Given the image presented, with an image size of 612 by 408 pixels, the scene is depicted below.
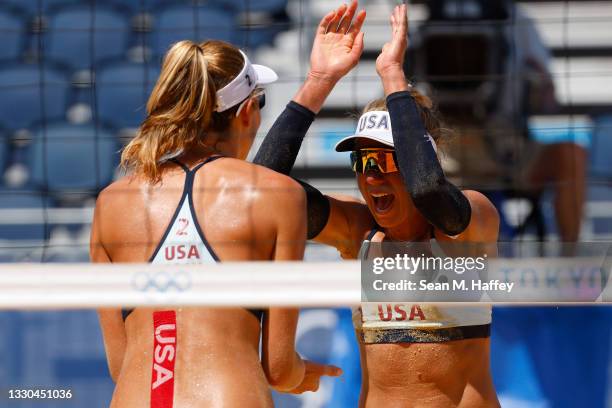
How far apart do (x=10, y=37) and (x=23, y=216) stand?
54.1 inches

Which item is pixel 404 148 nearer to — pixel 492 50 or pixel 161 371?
pixel 161 371

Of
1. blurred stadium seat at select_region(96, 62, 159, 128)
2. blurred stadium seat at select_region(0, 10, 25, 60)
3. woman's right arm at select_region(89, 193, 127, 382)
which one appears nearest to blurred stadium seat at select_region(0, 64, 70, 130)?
blurred stadium seat at select_region(0, 10, 25, 60)

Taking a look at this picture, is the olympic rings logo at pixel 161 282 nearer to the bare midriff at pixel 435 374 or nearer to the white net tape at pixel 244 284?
the white net tape at pixel 244 284

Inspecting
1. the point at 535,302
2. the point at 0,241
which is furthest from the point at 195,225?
the point at 0,241

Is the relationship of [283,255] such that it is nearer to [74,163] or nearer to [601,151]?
[601,151]

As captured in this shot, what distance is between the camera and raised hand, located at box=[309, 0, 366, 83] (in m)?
2.29

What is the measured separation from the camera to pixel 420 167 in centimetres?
204

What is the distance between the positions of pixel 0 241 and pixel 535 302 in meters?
2.57

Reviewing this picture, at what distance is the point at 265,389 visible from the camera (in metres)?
1.77

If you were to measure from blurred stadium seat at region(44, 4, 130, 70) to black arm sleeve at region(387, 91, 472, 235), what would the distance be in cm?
321

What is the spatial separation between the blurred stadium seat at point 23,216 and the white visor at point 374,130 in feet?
7.06

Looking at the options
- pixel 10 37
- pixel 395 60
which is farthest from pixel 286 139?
pixel 10 37

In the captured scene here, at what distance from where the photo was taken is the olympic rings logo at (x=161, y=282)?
6.11ft

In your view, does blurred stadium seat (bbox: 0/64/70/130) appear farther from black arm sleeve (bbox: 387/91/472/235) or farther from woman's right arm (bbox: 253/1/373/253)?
black arm sleeve (bbox: 387/91/472/235)
